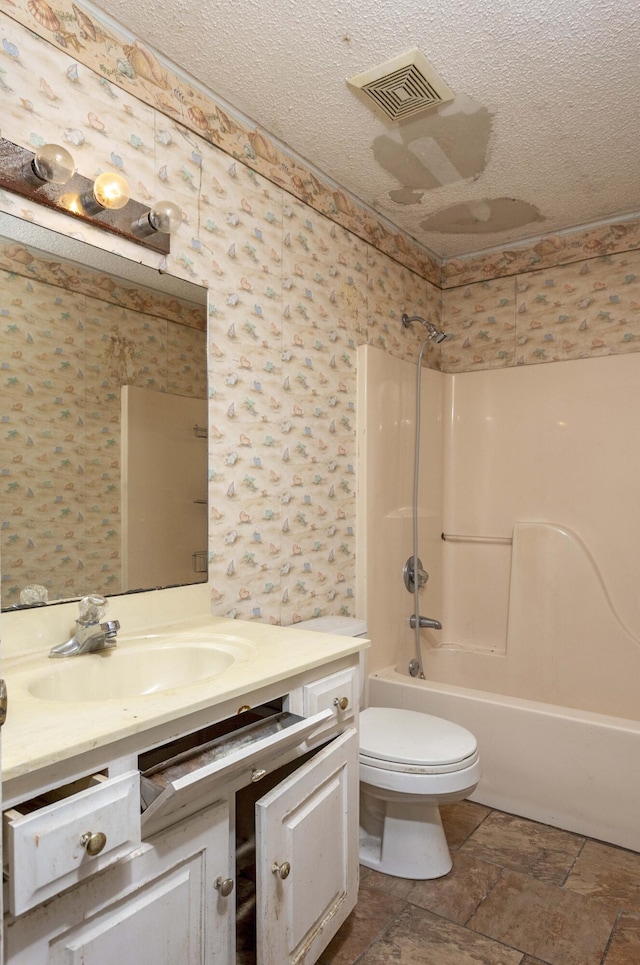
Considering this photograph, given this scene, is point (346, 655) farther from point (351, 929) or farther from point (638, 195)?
point (638, 195)

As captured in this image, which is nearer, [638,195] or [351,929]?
[351,929]

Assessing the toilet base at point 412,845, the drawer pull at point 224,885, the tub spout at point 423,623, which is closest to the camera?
the drawer pull at point 224,885

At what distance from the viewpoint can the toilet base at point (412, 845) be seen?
195cm

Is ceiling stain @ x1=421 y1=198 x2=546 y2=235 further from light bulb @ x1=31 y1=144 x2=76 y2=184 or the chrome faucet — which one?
the chrome faucet

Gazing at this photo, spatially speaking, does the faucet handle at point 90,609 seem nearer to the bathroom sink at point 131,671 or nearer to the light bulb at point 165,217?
the bathroom sink at point 131,671

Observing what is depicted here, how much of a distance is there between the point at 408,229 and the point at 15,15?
1913mm

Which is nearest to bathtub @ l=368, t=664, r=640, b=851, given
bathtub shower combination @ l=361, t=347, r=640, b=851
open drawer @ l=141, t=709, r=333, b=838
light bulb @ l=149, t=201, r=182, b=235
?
bathtub shower combination @ l=361, t=347, r=640, b=851

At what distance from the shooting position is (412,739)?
1943mm

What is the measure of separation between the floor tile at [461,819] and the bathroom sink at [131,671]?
125 centimetres

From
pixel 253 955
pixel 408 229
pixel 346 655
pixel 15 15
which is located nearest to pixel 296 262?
pixel 408 229

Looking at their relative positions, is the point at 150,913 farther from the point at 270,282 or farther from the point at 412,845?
the point at 270,282

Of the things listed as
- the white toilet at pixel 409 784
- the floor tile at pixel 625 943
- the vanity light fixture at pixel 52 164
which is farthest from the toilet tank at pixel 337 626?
Result: the vanity light fixture at pixel 52 164

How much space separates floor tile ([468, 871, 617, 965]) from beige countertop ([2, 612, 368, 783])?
916mm

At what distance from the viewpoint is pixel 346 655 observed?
5.22 feet
